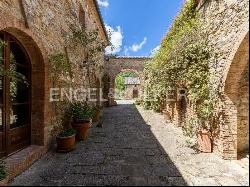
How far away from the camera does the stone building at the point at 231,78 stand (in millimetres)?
5074

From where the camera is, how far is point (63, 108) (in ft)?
24.7

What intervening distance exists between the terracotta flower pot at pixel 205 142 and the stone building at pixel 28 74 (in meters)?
3.77

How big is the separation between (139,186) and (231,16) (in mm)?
4953

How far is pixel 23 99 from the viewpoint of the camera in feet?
19.5

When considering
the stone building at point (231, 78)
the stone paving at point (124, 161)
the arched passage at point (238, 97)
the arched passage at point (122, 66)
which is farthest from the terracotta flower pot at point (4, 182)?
the arched passage at point (122, 66)

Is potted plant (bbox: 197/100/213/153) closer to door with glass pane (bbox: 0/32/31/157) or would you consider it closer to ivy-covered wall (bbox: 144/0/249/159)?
ivy-covered wall (bbox: 144/0/249/159)

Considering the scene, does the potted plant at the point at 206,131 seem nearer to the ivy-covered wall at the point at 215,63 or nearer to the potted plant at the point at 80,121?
the ivy-covered wall at the point at 215,63

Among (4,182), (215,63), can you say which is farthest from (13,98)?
(215,63)

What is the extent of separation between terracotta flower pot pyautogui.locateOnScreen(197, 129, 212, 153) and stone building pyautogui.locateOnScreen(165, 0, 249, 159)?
0.13 meters

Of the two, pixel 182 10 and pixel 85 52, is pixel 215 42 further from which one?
pixel 85 52

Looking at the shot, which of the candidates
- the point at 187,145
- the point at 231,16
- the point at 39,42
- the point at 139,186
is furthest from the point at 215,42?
the point at 139,186

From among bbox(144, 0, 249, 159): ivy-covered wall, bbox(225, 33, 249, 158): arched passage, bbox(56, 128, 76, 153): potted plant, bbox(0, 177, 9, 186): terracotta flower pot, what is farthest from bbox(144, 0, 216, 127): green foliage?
bbox(0, 177, 9, 186): terracotta flower pot

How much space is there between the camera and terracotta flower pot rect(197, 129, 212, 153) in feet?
20.0

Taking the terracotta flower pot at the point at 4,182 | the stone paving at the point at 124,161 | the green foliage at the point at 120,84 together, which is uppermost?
the green foliage at the point at 120,84
